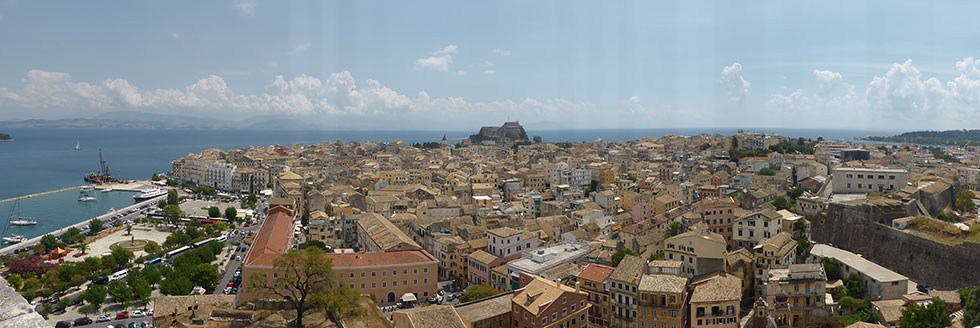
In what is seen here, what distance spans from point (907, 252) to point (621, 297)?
12.3m

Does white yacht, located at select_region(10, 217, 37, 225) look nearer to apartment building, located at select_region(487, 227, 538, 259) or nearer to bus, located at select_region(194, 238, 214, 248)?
bus, located at select_region(194, 238, 214, 248)

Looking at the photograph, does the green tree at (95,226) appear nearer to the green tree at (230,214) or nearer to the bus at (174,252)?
the green tree at (230,214)

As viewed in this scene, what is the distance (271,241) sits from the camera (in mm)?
23109

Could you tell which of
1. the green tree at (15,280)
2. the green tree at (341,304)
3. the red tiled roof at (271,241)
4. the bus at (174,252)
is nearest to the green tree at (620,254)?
the green tree at (341,304)

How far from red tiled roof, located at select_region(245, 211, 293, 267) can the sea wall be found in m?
23.4

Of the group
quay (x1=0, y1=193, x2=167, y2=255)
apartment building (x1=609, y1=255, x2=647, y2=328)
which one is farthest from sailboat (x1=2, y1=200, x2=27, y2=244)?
apartment building (x1=609, y1=255, x2=647, y2=328)

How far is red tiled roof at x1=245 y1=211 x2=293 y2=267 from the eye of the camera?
20391 mm

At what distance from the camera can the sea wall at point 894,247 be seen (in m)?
19.8

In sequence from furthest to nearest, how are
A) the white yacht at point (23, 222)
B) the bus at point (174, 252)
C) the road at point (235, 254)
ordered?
1. the white yacht at point (23, 222)
2. the bus at point (174, 252)
3. the road at point (235, 254)

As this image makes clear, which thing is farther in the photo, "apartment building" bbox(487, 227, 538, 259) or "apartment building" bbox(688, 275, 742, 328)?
"apartment building" bbox(487, 227, 538, 259)

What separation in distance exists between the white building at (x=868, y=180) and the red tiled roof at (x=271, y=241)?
88.7 ft

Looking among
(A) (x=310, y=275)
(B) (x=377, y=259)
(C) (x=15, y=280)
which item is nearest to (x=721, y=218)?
(B) (x=377, y=259)

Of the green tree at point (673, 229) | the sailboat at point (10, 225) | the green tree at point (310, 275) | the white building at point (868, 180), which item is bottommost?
the sailboat at point (10, 225)

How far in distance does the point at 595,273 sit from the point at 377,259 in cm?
808
